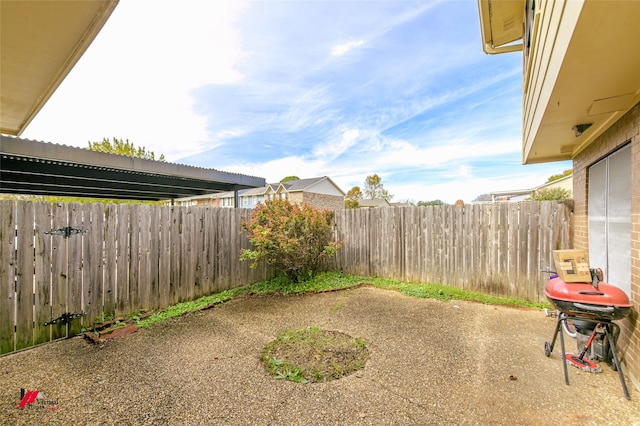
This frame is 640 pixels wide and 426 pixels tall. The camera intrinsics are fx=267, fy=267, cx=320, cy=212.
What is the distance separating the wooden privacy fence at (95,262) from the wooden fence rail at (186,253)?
0.04ft

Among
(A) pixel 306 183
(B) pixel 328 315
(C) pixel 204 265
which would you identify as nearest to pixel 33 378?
(C) pixel 204 265

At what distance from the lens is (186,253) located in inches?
202

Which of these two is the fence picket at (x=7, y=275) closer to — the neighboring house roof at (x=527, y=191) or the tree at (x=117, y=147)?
the tree at (x=117, y=147)

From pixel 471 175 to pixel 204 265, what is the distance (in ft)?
90.4

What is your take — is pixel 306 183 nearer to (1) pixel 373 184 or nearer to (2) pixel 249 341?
(1) pixel 373 184

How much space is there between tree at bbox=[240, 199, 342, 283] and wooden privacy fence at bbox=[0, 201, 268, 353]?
802mm

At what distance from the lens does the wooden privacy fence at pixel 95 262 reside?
3.29 meters

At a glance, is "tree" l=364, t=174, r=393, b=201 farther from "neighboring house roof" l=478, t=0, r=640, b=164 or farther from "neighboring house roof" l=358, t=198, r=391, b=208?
"neighboring house roof" l=478, t=0, r=640, b=164

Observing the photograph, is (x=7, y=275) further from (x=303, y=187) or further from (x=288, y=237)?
(x=303, y=187)

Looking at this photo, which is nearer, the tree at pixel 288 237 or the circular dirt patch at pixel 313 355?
the circular dirt patch at pixel 313 355

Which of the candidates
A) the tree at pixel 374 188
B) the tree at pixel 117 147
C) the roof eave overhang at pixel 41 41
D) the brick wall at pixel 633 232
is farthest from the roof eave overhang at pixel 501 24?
the tree at pixel 374 188

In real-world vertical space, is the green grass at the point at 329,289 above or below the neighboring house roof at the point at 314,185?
below

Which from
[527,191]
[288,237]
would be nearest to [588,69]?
[288,237]

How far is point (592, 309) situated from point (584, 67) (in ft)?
6.97
